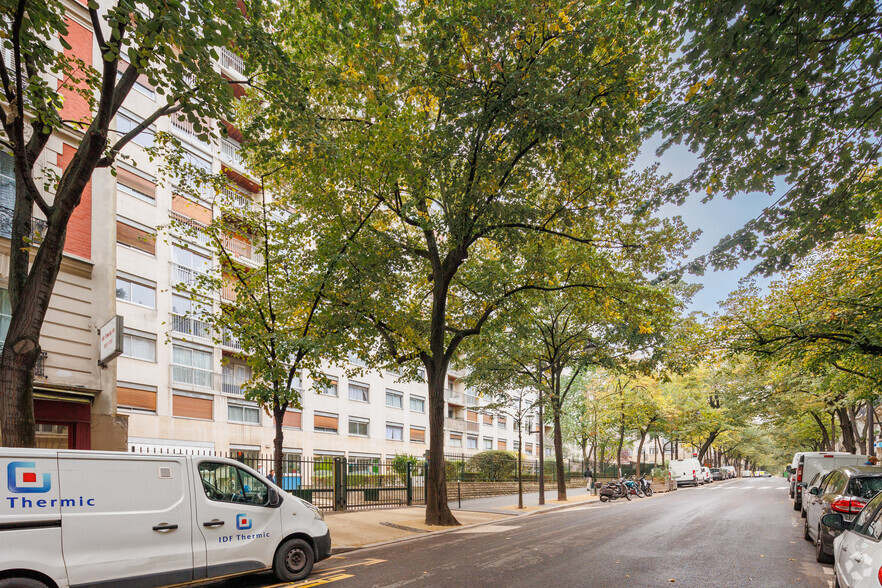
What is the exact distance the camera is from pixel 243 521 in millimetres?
7629

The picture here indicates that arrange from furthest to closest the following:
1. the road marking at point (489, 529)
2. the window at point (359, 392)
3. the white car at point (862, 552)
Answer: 1. the window at point (359, 392)
2. the road marking at point (489, 529)
3. the white car at point (862, 552)

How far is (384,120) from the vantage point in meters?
12.8

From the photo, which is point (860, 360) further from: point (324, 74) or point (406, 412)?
point (406, 412)

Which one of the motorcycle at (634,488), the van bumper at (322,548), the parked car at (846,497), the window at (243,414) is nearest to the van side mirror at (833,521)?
the parked car at (846,497)

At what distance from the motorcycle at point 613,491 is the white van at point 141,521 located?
20794 mm

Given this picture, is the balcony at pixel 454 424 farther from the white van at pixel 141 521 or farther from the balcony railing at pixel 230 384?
the white van at pixel 141 521

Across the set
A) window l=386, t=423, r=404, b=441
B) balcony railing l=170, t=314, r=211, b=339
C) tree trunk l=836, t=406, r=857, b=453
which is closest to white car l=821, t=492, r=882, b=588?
balcony railing l=170, t=314, r=211, b=339

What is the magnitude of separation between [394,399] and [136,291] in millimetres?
21169

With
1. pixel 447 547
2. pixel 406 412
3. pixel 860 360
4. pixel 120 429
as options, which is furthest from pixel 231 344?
pixel 860 360

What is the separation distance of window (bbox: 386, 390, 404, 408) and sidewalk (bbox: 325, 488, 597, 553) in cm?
1735

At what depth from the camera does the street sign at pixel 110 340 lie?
1344cm

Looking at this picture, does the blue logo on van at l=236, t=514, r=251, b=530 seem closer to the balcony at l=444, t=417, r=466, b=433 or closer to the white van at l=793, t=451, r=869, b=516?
the white van at l=793, t=451, r=869, b=516

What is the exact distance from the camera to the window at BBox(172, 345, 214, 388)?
981 inches

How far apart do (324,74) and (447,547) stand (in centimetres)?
1058
